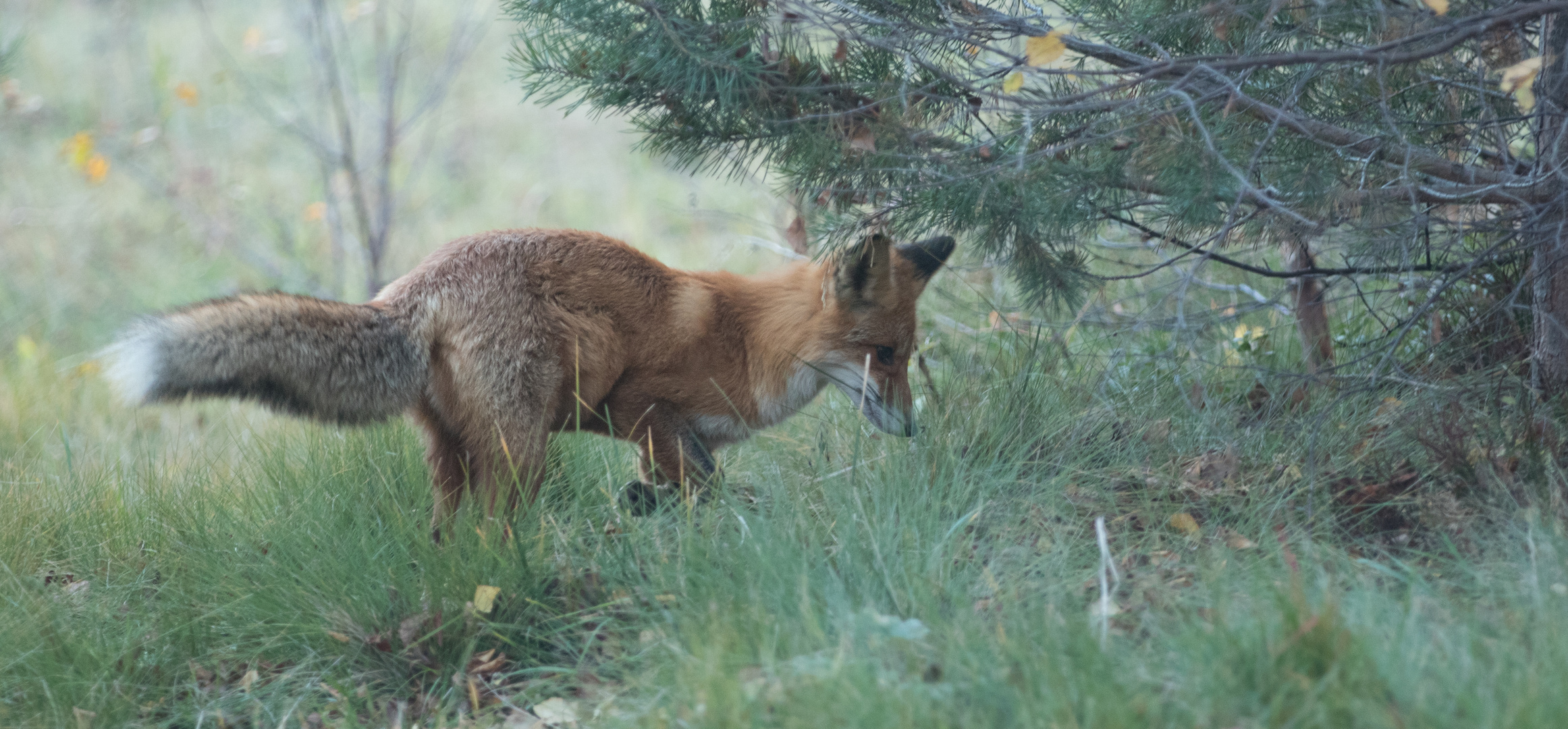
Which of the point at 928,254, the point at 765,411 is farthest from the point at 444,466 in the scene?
the point at 928,254

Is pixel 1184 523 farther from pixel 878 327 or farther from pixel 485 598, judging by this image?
pixel 485 598

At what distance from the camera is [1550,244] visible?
3520 millimetres

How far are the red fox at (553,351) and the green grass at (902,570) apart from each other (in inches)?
10.4

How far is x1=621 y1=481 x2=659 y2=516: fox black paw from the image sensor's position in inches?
158

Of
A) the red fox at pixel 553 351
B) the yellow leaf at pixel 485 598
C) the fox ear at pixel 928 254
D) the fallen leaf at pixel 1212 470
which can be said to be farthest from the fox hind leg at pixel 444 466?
the fallen leaf at pixel 1212 470

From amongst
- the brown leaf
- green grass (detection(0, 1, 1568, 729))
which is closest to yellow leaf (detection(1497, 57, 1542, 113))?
green grass (detection(0, 1, 1568, 729))

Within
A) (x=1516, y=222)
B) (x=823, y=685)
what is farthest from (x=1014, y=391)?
(x=823, y=685)

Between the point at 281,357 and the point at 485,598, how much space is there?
3.50ft

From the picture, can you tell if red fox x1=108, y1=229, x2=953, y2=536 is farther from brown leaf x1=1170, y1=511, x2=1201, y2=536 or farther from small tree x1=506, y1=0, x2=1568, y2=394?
brown leaf x1=1170, y1=511, x2=1201, y2=536

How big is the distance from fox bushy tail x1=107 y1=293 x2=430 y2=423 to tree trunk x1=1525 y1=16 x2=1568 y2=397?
3685mm

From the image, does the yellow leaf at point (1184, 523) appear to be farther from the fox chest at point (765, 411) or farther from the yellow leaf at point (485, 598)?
the yellow leaf at point (485, 598)

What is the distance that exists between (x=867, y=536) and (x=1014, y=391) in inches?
48.3

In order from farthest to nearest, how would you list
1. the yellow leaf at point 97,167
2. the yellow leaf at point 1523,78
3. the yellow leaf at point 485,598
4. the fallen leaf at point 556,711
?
the yellow leaf at point 97,167 → the yellow leaf at point 485,598 → the fallen leaf at point 556,711 → the yellow leaf at point 1523,78

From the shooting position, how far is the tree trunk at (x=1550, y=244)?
3348mm
